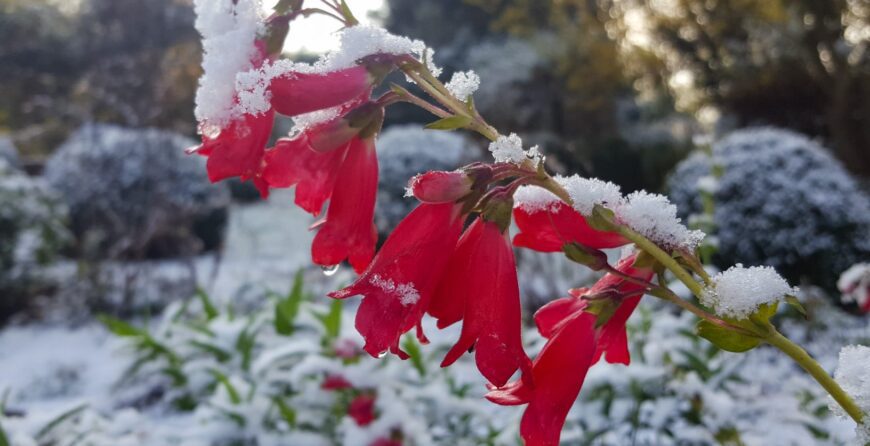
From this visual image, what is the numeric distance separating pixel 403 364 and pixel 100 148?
4.11m

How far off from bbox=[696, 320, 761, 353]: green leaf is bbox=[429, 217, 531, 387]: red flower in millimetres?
155

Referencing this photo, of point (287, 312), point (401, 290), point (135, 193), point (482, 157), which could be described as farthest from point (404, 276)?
point (135, 193)

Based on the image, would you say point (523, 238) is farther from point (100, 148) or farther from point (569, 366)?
point (100, 148)

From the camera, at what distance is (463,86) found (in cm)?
64

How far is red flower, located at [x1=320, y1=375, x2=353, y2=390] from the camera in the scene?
168 centimetres

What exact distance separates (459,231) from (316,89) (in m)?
0.18

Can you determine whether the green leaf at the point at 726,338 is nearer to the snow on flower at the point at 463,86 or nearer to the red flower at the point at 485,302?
the red flower at the point at 485,302

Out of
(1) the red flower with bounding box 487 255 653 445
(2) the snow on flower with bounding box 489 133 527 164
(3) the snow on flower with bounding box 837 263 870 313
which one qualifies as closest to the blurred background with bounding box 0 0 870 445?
(3) the snow on flower with bounding box 837 263 870 313

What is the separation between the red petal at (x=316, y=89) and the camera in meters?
0.60

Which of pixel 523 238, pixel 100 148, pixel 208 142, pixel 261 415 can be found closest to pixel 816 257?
pixel 261 415

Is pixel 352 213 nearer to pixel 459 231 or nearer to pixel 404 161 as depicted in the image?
pixel 459 231

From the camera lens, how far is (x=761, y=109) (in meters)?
7.78

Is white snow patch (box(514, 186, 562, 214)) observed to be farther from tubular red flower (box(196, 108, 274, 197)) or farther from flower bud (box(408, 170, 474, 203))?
tubular red flower (box(196, 108, 274, 197))

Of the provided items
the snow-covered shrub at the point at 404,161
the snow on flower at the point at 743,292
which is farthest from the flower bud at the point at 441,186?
the snow-covered shrub at the point at 404,161
